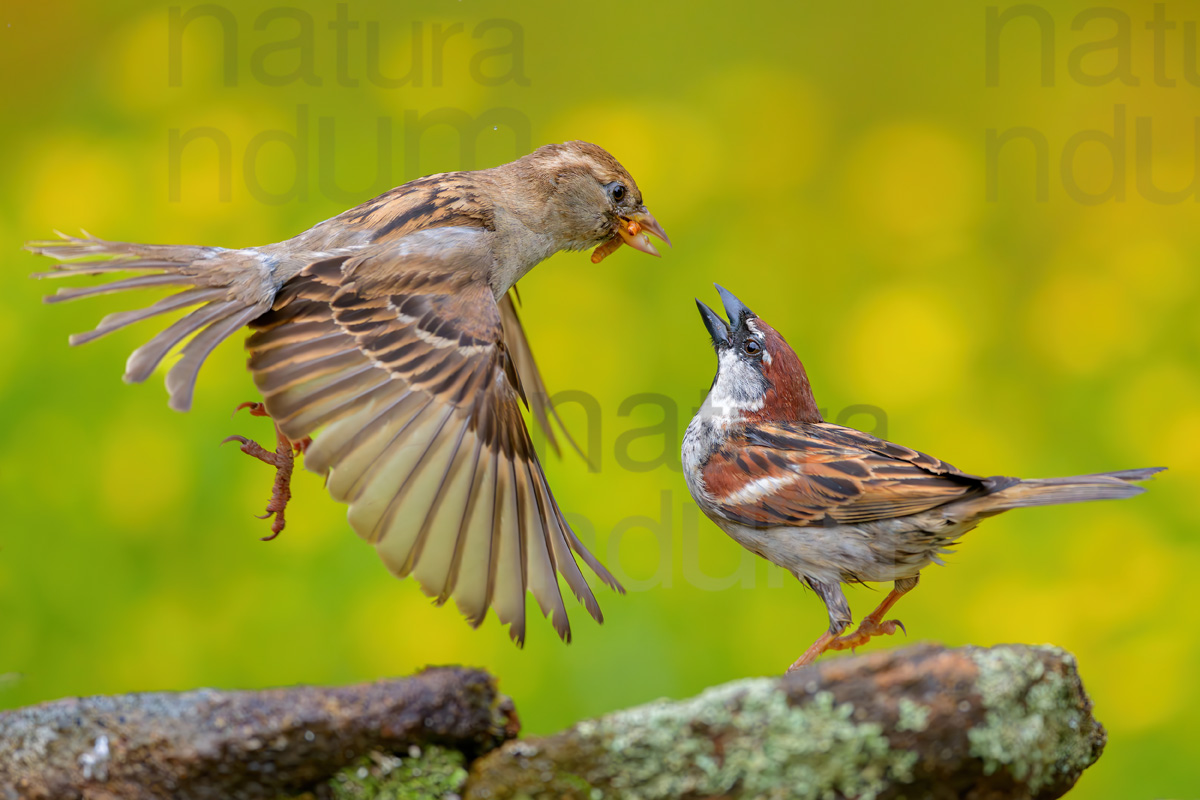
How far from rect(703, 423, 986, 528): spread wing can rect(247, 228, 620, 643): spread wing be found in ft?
1.82

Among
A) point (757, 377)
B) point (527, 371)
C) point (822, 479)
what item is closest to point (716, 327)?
point (757, 377)

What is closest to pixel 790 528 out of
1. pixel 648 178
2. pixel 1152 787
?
pixel 1152 787

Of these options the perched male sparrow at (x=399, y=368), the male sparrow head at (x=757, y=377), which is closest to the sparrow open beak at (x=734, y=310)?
the male sparrow head at (x=757, y=377)

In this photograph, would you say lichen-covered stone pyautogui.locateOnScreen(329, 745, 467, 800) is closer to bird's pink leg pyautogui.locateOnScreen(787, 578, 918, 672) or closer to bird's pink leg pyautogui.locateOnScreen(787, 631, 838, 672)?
bird's pink leg pyautogui.locateOnScreen(787, 631, 838, 672)

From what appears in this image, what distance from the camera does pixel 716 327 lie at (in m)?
4.12

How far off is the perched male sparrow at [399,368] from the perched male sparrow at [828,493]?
57 cm

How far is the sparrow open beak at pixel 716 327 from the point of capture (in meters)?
4.10

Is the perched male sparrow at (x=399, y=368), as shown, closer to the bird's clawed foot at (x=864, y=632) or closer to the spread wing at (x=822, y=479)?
the spread wing at (x=822, y=479)

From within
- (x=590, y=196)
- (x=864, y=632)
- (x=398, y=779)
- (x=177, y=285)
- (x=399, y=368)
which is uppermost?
(x=590, y=196)

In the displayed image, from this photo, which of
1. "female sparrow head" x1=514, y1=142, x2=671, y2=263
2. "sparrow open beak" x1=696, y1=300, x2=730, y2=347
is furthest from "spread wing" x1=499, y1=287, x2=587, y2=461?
"sparrow open beak" x1=696, y1=300, x2=730, y2=347

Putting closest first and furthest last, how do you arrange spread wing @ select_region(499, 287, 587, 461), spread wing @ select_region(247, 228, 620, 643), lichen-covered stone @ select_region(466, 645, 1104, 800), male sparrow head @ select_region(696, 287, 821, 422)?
lichen-covered stone @ select_region(466, 645, 1104, 800) → spread wing @ select_region(247, 228, 620, 643) → male sparrow head @ select_region(696, 287, 821, 422) → spread wing @ select_region(499, 287, 587, 461)

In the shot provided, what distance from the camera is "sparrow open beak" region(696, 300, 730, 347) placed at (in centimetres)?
410

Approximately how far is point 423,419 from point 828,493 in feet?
4.04

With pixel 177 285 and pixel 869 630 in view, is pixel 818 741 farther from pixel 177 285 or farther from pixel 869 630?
pixel 177 285
